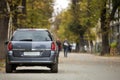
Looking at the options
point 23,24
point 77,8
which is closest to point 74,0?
point 77,8

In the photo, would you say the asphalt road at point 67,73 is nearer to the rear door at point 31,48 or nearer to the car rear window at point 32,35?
the rear door at point 31,48

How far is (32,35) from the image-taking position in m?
24.0

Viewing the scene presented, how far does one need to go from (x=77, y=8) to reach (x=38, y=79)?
246 feet

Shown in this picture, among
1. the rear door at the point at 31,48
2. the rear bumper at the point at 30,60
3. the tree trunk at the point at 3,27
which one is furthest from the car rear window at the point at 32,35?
the tree trunk at the point at 3,27

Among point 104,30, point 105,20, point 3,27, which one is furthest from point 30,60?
point 104,30

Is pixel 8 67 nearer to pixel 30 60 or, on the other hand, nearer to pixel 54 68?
pixel 30 60

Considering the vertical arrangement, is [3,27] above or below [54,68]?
above

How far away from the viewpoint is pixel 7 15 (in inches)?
1427

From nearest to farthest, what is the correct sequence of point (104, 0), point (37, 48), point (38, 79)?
point (38, 79) < point (37, 48) < point (104, 0)

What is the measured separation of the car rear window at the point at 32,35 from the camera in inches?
938

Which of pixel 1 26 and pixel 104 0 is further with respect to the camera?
pixel 104 0

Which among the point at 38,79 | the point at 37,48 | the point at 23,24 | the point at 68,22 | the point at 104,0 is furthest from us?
the point at 68,22

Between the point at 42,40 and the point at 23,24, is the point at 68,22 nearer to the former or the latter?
the point at 23,24

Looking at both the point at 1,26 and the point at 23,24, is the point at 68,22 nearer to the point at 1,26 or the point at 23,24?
the point at 23,24
